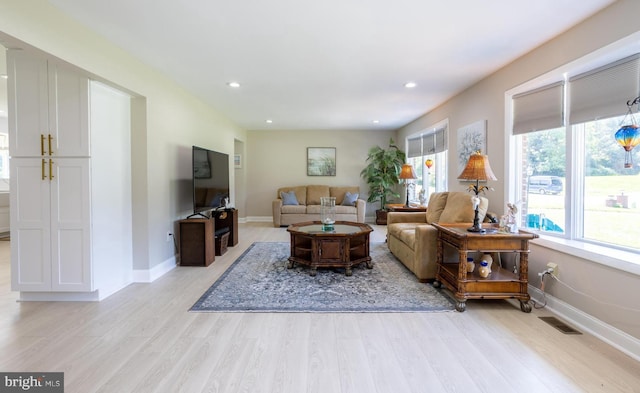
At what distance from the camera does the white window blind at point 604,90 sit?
211cm

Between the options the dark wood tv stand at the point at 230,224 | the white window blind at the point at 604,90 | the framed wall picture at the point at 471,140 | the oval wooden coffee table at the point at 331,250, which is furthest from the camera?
the dark wood tv stand at the point at 230,224

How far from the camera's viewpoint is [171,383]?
5.52 ft

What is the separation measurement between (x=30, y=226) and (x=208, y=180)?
1.95m

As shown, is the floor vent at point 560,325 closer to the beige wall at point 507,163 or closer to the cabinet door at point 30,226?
the beige wall at point 507,163

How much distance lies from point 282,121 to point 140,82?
3.53 meters

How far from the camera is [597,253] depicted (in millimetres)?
2201

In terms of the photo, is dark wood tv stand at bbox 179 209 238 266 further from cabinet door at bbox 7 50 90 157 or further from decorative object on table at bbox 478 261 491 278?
decorative object on table at bbox 478 261 491 278

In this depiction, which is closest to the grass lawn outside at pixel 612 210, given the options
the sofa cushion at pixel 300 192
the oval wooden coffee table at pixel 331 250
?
the oval wooden coffee table at pixel 331 250

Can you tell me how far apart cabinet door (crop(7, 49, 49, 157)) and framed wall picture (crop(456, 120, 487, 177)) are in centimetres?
466

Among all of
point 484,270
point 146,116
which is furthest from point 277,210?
point 484,270

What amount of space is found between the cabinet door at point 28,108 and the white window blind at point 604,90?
4.69m

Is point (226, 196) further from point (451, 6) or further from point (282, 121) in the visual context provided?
point (451, 6)

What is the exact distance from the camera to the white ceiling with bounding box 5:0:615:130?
84.6 inches

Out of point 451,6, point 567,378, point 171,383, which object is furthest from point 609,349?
point 171,383
